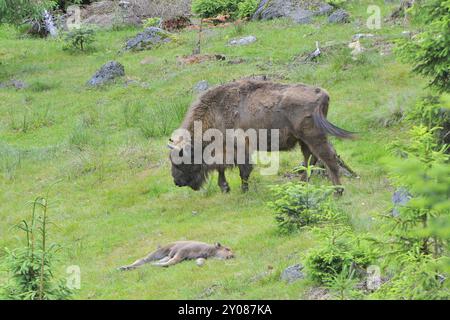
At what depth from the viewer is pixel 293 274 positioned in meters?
9.77

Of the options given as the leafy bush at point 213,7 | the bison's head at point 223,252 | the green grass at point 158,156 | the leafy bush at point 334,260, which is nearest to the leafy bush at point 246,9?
the leafy bush at point 213,7

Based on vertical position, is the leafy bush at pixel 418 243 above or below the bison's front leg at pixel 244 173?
above

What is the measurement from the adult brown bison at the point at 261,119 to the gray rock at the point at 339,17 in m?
13.9

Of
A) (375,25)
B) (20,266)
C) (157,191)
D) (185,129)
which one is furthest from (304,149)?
(375,25)

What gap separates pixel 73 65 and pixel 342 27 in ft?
32.0

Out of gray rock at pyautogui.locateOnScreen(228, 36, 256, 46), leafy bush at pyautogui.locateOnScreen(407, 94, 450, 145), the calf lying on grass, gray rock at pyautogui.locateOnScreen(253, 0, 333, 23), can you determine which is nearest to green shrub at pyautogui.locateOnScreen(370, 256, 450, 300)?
the calf lying on grass

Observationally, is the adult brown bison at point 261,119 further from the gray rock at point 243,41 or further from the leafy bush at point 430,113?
the gray rock at point 243,41

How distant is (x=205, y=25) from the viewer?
108 feet

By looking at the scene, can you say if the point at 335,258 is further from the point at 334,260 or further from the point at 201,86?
the point at 201,86

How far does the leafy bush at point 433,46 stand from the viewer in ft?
37.6

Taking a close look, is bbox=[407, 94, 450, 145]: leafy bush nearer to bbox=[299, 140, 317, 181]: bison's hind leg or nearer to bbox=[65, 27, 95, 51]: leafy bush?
bbox=[299, 140, 317, 181]: bison's hind leg

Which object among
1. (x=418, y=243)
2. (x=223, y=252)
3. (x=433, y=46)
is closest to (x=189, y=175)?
(x=223, y=252)
